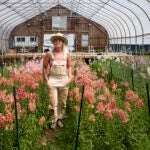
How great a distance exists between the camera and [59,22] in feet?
99.8

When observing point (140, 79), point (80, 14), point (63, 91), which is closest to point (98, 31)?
point (80, 14)

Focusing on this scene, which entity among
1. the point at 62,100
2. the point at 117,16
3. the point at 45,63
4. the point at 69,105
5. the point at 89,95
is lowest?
the point at 69,105

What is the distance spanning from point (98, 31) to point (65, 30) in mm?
2509

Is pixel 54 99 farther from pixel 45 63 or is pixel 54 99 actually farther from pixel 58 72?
pixel 45 63

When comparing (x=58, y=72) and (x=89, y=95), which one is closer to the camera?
(x=89, y=95)

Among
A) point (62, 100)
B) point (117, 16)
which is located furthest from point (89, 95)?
point (117, 16)

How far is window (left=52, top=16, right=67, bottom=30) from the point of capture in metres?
30.4

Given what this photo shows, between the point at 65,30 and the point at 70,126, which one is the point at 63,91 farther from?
the point at 65,30

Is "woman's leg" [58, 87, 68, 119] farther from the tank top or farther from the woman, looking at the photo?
the tank top

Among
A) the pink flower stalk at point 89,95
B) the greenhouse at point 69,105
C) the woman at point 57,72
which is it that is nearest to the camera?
the greenhouse at point 69,105

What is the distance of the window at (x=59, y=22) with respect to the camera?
1196 inches

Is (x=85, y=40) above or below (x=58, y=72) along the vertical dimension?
above

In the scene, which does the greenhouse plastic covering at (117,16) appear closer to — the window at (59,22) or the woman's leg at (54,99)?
the window at (59,22)

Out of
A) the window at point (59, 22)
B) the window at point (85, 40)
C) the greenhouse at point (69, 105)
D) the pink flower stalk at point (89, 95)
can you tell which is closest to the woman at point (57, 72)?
the greenhouse at point (69, 105)
